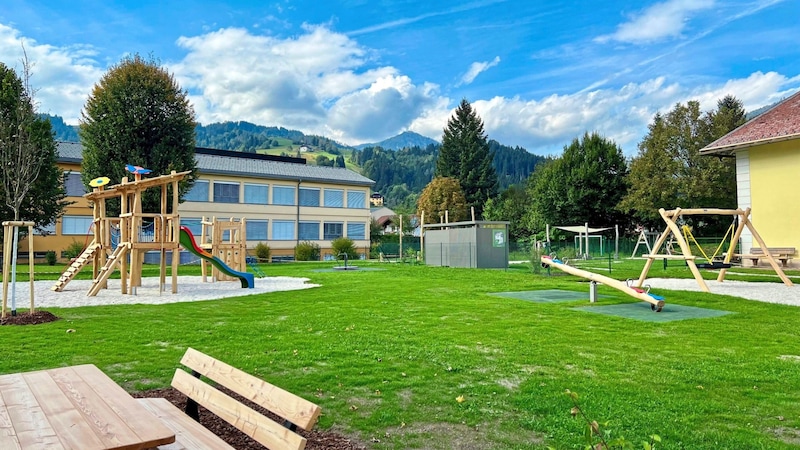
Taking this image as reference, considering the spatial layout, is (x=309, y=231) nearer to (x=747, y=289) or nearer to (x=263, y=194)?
(x=263, y=194)

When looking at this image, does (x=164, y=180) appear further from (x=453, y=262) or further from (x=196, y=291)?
(x=453, y=262)

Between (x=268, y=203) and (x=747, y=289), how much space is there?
36324mm

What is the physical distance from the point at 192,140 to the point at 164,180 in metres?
16.4

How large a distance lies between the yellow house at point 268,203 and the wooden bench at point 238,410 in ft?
123

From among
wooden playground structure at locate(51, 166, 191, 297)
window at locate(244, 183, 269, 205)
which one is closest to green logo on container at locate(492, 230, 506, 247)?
wooden playground structure at locate(51, 166, 191, 297)

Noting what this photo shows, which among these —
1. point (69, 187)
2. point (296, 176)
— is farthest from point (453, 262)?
point (69, 187)

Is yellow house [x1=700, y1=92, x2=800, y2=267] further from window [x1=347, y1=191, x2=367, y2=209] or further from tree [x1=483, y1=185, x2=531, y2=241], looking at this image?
tree [x1=483, y1=185, x2=531, y2=241]

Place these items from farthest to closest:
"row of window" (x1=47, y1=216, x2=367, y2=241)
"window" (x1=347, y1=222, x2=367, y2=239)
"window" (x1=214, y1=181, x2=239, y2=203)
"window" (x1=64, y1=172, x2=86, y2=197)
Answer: "window" (x1=347, y1=222, x2=367, y2=239) < "row of window" (x1=47, y1=216, x2=367, y2=241) < "window" (x1=214, y1=181, x2=239, y2=203) < "window" (x1=64, y1=172, x2=86, y2=197)

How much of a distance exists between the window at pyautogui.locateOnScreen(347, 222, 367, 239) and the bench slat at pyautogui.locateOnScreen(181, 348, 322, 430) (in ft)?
147

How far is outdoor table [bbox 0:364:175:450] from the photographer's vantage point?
2484 mm

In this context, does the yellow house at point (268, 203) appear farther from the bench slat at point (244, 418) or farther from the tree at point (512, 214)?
the bench slat at point (244, 418)

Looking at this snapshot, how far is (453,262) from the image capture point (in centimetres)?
2853

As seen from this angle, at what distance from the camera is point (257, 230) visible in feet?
143

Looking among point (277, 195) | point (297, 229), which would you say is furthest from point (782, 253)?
point (277, 195)
